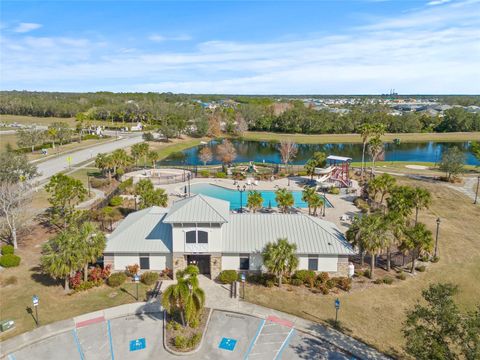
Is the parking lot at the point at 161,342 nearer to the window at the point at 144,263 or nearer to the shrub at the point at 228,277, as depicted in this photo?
the shrub at the point at 228,277

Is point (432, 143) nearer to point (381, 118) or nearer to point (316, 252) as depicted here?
point (381, 118)

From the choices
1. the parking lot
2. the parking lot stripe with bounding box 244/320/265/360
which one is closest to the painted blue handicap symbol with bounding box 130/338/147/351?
the parking lot

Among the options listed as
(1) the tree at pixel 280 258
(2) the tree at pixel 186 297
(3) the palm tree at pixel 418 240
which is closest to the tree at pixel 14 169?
(2) the tree at pixel 186 297

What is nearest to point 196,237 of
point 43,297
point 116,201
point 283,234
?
point 283,234

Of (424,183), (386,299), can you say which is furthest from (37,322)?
(424,183)

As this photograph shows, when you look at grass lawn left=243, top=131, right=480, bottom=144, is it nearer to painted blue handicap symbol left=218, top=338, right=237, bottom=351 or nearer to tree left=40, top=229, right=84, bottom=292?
tree left=40, top=229, right=84, bottom=292

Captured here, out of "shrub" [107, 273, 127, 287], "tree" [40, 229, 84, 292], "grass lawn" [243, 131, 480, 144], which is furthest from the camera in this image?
"grass lawn" [243, 131, 480, 144]
